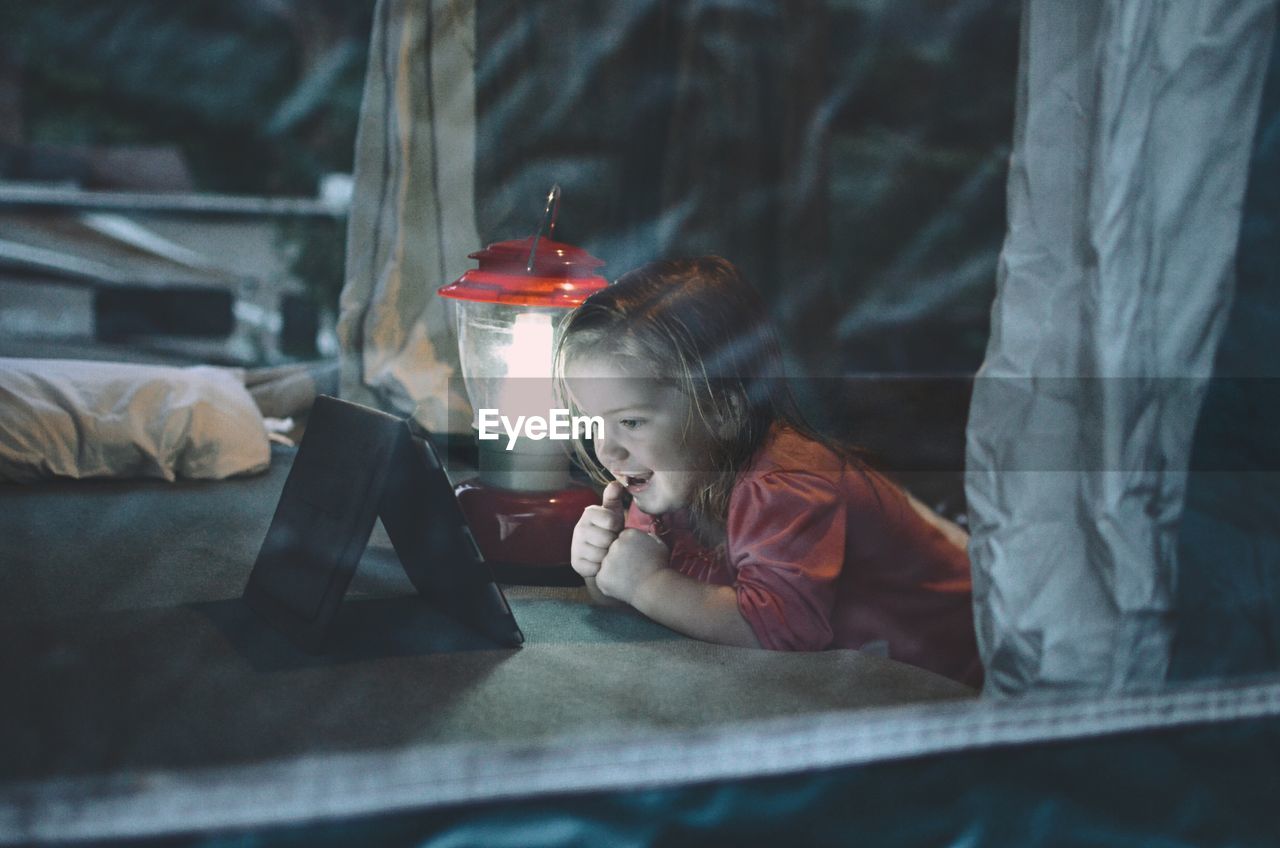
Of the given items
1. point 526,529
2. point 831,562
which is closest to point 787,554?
point 831,562

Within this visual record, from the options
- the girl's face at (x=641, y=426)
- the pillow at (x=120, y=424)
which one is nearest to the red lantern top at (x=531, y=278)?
the girl's face at (x=641, y=426)

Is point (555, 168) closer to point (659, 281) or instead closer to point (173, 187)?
point (173, 187)

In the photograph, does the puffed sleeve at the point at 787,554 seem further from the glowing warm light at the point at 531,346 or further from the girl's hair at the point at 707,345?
the glowing warm light at the point at 531,346

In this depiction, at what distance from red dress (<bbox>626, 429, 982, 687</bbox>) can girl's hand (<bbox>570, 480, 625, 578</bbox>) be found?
3 centimetres

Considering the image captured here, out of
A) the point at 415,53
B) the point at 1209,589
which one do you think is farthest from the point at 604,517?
the point at 415,53

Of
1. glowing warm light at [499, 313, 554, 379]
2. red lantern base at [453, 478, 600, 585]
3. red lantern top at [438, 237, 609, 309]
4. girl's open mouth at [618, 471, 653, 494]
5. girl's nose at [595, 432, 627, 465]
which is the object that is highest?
red lantern top at [438, 237, 609, 309]

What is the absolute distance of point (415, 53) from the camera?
A: 4.95ft

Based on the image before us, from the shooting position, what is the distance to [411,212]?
1590 millimetres

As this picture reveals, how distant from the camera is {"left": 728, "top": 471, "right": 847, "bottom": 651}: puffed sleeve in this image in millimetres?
792

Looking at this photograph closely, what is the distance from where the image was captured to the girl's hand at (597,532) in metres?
0.88

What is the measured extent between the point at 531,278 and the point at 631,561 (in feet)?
0.95

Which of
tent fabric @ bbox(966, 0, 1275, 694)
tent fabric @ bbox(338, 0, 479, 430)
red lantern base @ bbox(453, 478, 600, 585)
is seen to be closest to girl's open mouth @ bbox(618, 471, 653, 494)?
red lantern base @ bbox(453, 478, 600, 585)

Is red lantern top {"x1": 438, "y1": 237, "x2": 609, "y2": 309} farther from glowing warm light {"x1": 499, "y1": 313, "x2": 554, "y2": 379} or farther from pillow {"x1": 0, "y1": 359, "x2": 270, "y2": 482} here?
pillow {"x1": 0, "y1": 359, "x2": 270, "y2": 482}

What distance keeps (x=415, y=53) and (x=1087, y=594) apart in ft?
4.16
